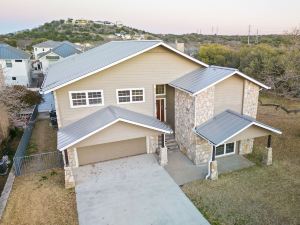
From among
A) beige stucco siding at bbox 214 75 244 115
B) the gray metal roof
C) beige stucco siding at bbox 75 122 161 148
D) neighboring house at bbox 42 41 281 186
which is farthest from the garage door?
beige stucco siding at bbox 214 75 244 115

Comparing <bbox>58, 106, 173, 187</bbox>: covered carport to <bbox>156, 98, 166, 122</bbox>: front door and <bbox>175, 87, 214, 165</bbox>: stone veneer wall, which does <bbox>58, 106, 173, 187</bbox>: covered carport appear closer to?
<bbox>175, 87, 214, 165</bbox>: stone veneer wall

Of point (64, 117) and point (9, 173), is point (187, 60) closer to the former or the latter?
point (64, 117)

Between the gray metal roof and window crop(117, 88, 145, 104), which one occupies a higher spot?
the gray metal roof

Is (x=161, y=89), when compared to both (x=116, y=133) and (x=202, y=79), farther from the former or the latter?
(x=116, y=133)

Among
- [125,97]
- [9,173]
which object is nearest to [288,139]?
[125,97]

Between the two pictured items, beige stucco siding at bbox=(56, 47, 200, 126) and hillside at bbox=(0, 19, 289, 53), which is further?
hillside at bbox=(0, 19, 289, 53)

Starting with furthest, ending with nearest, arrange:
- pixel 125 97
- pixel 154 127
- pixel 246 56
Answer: pixel 246 56
pixel 125 97
pixel 154 127
